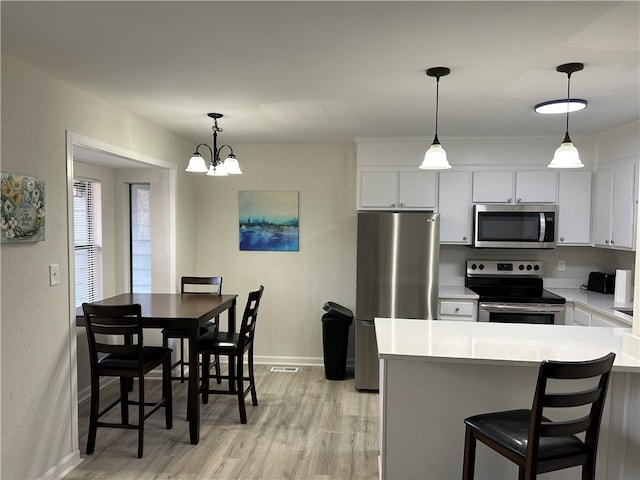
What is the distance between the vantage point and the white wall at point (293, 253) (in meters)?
4.84

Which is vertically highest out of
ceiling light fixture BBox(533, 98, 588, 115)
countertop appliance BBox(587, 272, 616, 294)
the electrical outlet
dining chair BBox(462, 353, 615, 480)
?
ceiling light fixture BBox(533, 98, 588, 115)

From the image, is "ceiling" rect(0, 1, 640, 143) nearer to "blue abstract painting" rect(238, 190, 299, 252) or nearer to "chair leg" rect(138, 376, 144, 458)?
"blue abstract painting" rect(238, 190, 299, 252)

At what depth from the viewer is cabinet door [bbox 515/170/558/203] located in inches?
168

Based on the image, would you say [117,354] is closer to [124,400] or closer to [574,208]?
[124,400]

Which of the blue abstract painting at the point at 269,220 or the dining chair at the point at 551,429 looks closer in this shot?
the dining chair at the point at 551,429


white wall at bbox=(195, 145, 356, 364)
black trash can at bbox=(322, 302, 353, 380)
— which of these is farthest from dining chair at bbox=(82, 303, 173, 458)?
white wall at bbox=(195, 145, 356, 364)

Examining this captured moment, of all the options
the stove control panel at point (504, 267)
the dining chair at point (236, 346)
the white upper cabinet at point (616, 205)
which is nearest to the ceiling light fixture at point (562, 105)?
the white upper cabinet at point (616, 205)

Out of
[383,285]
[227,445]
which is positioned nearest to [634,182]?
[383,285]

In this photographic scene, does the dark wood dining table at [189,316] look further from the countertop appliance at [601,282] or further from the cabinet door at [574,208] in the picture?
the countertop appliance at [601,282]

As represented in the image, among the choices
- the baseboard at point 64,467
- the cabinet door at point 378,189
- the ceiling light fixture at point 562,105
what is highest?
the ceiling light fixture at point 562,105

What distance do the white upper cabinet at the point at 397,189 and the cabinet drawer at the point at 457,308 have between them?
0.95 metres

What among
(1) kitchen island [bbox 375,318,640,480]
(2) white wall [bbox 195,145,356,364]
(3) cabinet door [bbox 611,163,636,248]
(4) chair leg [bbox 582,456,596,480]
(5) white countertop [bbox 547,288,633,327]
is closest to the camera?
(4) chair leg [bbox 582,456,596,480]

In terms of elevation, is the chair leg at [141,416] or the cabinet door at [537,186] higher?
the cabinet door at [537,186]

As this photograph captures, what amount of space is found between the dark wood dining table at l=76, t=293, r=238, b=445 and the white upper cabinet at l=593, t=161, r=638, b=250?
11.2 ft
